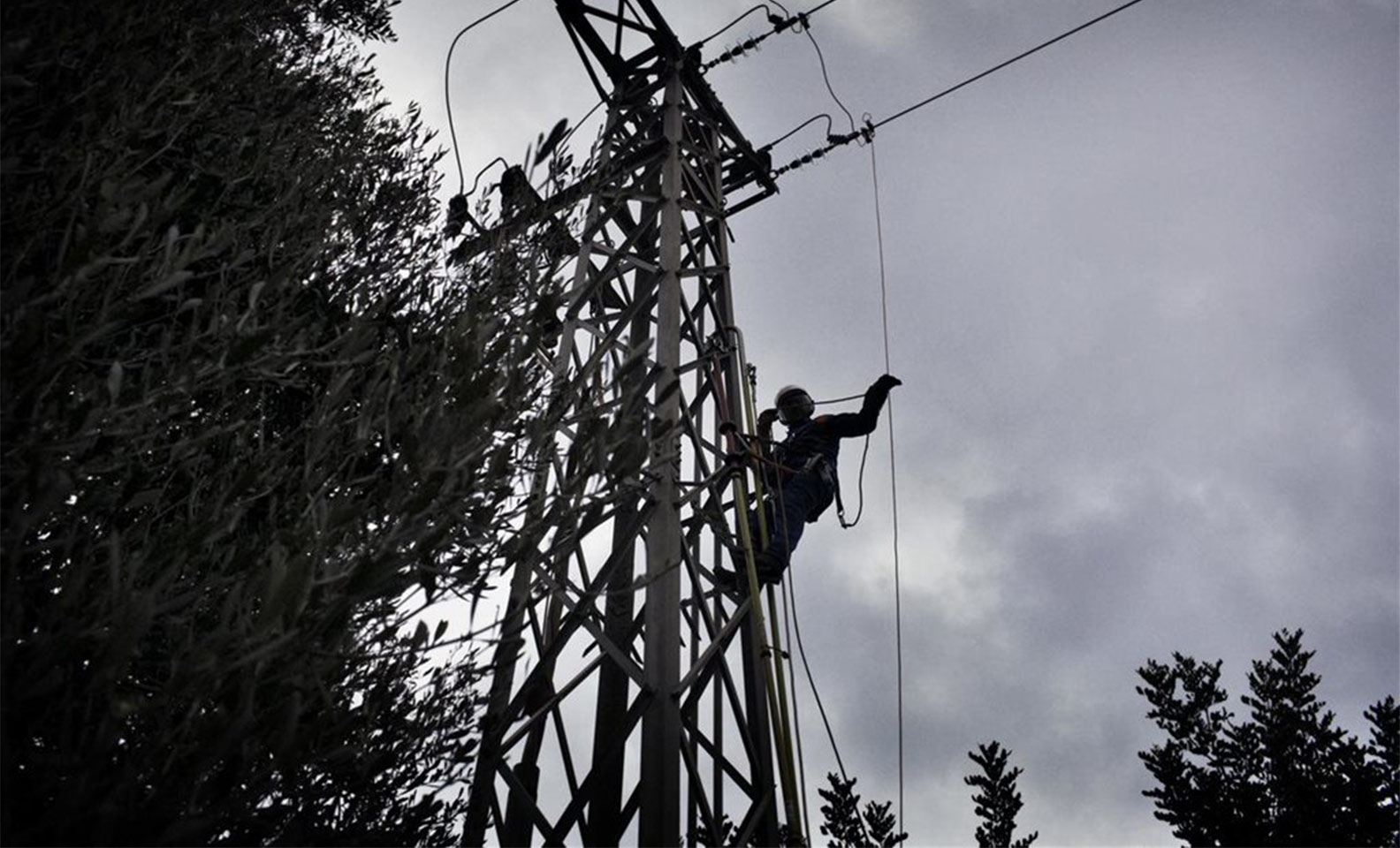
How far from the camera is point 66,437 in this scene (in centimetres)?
268

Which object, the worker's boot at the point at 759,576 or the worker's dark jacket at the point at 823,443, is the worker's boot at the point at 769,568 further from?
the worker's dark jacket at the point at 823,443

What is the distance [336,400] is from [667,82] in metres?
5.75

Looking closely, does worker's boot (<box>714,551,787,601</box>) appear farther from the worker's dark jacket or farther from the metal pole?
the worker's dark jacket

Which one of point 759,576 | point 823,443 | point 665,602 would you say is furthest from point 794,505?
point 665,602

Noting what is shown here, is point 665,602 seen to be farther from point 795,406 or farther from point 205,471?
point 795,406

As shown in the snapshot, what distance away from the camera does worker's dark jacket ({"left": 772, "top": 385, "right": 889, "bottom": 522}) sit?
691 centimetres

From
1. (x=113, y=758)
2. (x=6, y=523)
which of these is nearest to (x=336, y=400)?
(x=6, y=523)

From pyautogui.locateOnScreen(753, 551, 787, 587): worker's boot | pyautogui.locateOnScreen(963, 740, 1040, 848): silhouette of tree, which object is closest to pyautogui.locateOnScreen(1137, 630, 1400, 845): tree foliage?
pyautogui.locateOnScreen(963, 740, 1040, 848): silhouette of tree

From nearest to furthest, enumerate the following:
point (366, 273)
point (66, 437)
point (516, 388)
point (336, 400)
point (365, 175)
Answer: point (66, 437) < point (336, 400) < point (516, 388) < point (366, 273) < point (365, 175)

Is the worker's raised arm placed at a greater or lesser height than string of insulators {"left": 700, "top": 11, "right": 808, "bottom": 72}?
lesser

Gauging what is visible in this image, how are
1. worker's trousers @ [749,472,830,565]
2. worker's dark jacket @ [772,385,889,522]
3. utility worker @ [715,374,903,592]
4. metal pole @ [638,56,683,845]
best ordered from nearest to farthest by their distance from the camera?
metal pole @ [638,56,683,845], utility worker @ [715,374,903,592], worker's trousers @ [749,472,830,565], worker's dark jacket @ [772,385,889,522]

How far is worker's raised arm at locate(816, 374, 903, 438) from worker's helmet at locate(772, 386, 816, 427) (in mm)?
499

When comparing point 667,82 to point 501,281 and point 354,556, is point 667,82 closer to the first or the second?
point 501,281

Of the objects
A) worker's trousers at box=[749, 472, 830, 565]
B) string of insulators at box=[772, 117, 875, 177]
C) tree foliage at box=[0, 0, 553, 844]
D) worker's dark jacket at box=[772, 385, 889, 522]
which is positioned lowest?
tree foliage at box=[0, 0, 553, 844]
